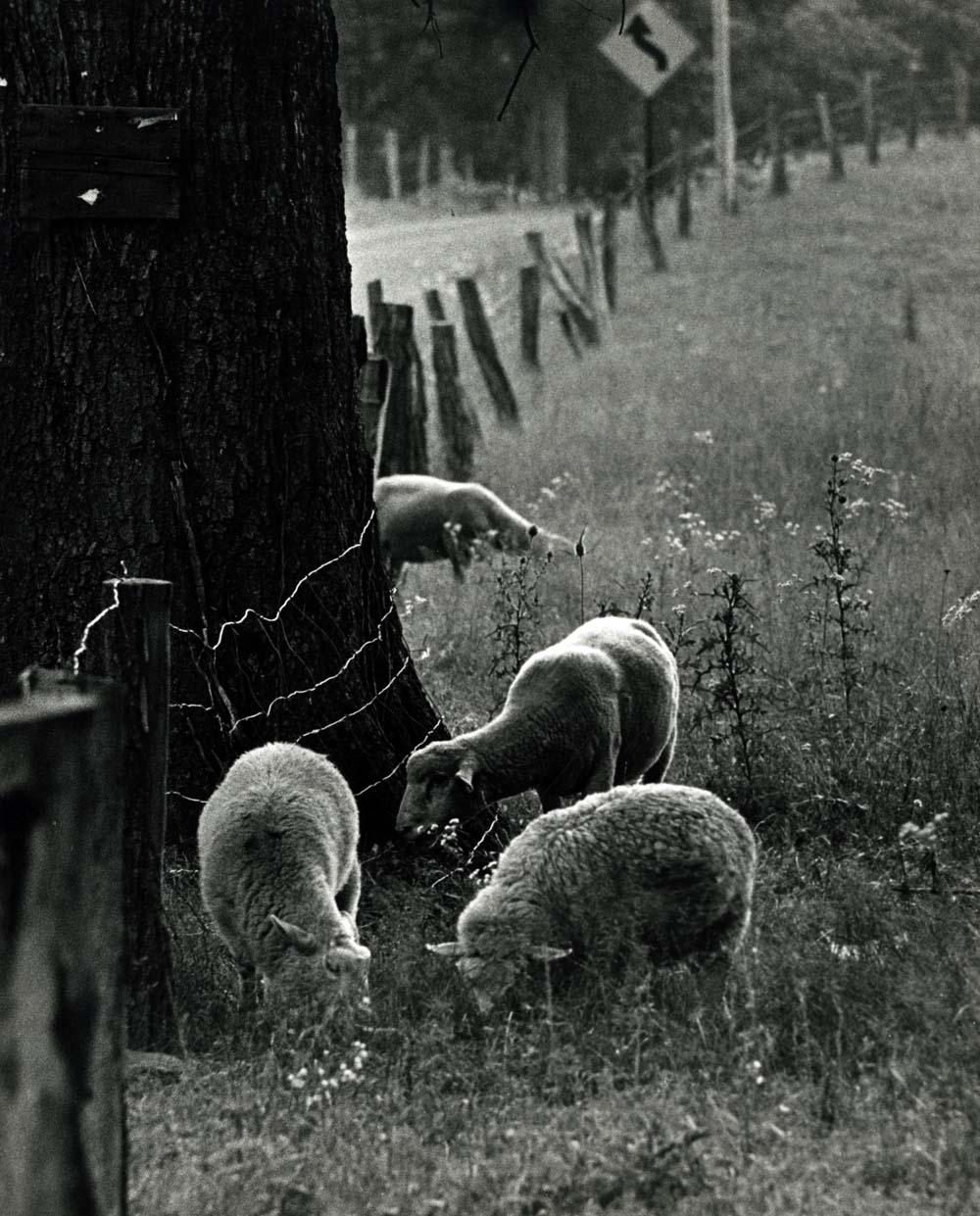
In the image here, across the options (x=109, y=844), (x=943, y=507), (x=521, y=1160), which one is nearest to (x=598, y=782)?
(x=521, y=1160)

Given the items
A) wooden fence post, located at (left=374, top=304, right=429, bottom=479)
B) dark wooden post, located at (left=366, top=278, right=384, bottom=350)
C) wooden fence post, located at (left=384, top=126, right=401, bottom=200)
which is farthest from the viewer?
wooden fence post, located at (left=384, top=126, right=401, bottom=200)

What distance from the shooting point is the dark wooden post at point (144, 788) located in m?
5.05

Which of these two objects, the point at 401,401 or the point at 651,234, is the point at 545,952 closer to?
the point at 401,401

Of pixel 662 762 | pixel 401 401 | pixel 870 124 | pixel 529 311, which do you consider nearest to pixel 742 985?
pixel 662 762

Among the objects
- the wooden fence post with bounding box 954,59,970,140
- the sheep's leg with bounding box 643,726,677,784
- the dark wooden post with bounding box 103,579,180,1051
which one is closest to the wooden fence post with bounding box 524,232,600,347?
the sheep's leg with bounding box 643,726,677,784

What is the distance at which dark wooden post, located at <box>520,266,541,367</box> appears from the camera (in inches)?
855

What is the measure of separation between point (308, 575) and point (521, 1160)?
10.5 ft

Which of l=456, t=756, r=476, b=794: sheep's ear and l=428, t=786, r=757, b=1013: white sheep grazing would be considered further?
l=456, t=756, r=476, b=794: sheep's ear

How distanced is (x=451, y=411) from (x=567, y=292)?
284 inches

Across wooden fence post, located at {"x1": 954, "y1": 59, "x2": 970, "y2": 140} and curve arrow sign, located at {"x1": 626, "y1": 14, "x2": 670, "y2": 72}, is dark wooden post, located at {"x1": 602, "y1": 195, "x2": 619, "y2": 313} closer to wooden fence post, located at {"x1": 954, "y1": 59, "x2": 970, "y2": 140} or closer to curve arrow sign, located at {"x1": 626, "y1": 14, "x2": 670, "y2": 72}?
curve arrow sign, located at {"x1": 626, "y1": 14, "x2": 670, "y2": 72}

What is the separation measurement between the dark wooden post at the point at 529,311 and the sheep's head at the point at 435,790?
50.2 feet

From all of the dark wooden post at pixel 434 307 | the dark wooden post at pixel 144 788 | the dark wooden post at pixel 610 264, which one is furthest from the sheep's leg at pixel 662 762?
the dark wooden post at pixel 610 264

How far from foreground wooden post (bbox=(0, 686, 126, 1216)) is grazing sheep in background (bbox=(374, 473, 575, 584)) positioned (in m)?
9.99

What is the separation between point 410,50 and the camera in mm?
50781
